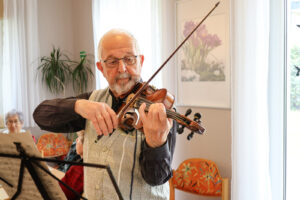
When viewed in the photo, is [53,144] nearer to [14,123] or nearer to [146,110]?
[14,123]

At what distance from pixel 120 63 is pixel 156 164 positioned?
0.41 m

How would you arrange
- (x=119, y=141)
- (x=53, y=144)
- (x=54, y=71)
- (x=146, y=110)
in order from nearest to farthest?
1. (x=146, y=110)
2. (x=119, y=141)
3. (x=53, y=144)
4. (x=54, y=71)

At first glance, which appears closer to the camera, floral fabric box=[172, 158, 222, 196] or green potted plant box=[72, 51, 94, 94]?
floral fabric box=[172, 158, 222, 196]

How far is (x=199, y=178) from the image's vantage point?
87.0 inches

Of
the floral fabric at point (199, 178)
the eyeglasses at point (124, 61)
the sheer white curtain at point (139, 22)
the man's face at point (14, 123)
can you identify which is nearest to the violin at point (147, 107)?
the eyeglasses at point (124, 61)

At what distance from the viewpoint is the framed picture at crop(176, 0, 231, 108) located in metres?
2.26

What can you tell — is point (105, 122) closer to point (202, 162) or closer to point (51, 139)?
point (202, 162)

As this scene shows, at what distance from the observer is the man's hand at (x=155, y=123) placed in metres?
0.98

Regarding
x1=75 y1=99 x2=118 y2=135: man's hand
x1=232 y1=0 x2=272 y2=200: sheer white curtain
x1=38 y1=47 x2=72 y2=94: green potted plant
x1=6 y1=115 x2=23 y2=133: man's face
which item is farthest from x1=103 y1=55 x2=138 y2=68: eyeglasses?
x1=38 y1=47 x2=72 y2=94: green potted plant

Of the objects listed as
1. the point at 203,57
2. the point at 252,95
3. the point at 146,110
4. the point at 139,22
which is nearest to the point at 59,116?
the point at 146,110

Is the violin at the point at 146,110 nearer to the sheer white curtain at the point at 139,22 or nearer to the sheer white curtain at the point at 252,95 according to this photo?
the sheer white curtain at the point at 252,95

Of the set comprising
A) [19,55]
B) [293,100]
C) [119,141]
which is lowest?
[119,141]

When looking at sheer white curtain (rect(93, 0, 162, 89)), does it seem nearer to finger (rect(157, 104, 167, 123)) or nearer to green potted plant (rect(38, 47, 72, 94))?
green potted plant (rect(38, 47, 72, 94))

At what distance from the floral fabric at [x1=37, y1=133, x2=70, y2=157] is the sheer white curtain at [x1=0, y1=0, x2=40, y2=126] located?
0.33 m
